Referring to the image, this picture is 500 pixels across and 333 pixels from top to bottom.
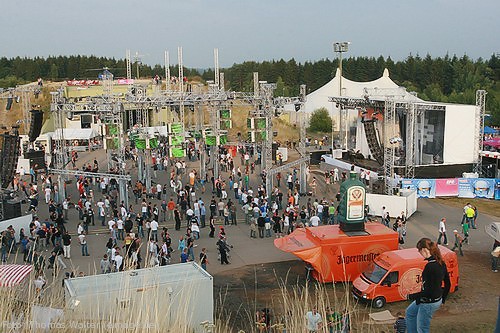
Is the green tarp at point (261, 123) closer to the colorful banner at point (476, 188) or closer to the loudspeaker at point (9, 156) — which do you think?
the colorful banner at point (476, 188)

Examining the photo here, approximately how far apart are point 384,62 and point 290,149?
172 feet

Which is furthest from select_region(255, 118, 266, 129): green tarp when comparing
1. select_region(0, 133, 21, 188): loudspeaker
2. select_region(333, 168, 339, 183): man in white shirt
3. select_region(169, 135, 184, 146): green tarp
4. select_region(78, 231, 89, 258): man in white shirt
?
select_region(78, 231, 89, 258): man in white shirt

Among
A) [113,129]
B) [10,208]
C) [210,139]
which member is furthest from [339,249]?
[210,139]

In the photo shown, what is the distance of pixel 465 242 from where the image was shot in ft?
65.9

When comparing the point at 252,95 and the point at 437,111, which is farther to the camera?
the point at 437,111

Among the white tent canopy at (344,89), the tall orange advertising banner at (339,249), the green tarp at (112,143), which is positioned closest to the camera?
the tall orange advertising banner at (339,249)

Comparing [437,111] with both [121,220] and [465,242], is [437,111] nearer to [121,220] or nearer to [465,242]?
[465,242]

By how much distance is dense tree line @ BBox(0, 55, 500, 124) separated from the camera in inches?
3209

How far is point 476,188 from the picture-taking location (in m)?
28.9

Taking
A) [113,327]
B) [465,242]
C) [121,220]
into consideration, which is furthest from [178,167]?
[113,327]

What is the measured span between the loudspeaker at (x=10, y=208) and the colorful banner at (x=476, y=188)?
2170 centimetres

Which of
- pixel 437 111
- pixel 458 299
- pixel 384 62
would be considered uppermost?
pixel 384 62

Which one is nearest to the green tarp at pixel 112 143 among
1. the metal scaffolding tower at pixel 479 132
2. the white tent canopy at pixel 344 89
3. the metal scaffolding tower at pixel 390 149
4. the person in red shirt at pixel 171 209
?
the person in red shirt at pixel 171 209

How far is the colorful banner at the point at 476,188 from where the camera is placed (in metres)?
28.8
